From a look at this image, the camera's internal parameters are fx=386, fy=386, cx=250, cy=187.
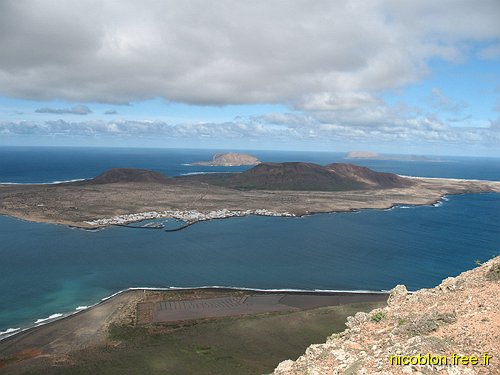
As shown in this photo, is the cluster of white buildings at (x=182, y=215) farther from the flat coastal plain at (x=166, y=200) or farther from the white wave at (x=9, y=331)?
the white wave at (x=9, y=331)

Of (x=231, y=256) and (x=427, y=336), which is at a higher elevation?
(x=427, y=336)

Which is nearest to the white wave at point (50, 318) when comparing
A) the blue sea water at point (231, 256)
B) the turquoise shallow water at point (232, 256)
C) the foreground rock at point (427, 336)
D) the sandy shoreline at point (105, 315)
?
the turquoise shallow water at point (232, 256)

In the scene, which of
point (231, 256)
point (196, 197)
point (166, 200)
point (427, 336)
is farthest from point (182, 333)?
point (196, 197)

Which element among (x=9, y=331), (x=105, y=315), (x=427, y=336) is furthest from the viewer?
(x=105, y=315)

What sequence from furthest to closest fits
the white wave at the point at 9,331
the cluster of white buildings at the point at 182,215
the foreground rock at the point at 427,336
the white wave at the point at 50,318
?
the cluster of white buildings at the point at 182,215, the white wave at the point at 50,318, the white wave at the point at 9,331, the foreground rock at the point at 427,336

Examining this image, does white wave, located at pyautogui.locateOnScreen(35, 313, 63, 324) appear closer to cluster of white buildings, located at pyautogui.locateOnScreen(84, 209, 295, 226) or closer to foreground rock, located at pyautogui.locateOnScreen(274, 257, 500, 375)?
foreground rock, located at pyautogui.locateOnScreen(274, 257, 500, 375)

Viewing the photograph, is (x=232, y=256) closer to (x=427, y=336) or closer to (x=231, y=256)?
(x=231, y=256)

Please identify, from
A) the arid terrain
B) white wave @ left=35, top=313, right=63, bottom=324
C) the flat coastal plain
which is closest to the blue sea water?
white wave @ left=35, top=313, right=63, bottom=324

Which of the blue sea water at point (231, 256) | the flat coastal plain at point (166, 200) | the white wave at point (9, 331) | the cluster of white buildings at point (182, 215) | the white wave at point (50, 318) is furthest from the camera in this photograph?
the flat coastal plain at point (166, 200)

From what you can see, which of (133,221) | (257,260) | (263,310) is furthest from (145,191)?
(263,310)
